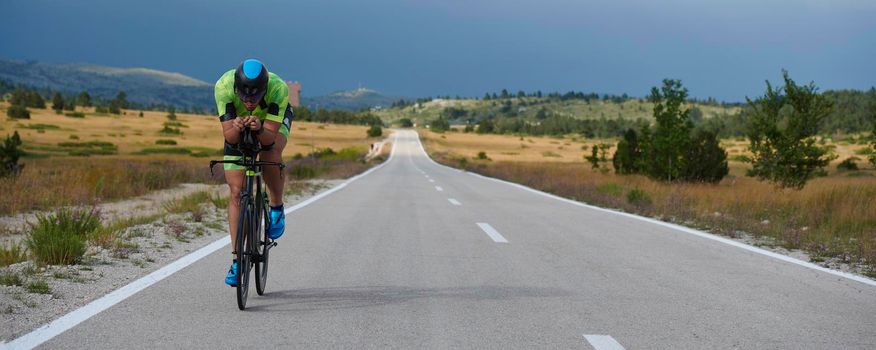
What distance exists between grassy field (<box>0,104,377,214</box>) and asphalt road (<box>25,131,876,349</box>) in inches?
49.8

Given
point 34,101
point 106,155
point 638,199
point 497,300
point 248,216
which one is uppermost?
point 34,101

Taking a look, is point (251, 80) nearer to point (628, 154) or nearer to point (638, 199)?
point (638, 199)

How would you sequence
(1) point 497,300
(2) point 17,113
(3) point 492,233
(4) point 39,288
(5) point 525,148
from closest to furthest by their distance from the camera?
(4) point 39,288 < (1) point 497,300 < (3) point 492,233 < (2) point 17,113 < (5) point 525,148

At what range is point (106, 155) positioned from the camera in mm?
52812

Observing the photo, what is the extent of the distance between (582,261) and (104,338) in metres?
5.19

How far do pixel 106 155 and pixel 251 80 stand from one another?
52.6 meters

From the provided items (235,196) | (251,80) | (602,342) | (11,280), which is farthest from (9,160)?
(602,342)

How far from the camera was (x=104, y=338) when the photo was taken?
4586mm

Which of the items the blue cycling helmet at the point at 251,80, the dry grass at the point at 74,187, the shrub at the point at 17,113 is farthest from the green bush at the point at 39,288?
the shrub at the point at 17,113

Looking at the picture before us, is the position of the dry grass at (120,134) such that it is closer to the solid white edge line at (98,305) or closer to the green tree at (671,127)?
the green tree at (671,127)

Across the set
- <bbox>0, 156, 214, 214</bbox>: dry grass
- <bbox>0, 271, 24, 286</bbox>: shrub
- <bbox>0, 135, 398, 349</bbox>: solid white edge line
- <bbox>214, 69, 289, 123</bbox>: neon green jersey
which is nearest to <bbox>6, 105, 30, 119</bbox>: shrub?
<bbox>0, 156, 214, 214</bbox>: dry grass

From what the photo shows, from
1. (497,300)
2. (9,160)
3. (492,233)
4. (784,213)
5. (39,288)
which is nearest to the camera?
(39,288)

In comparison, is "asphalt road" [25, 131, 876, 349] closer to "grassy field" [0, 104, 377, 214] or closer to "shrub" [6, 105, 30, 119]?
"grassy field" [0, 104, 377, 214]

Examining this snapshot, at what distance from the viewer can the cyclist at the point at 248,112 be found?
530cm
